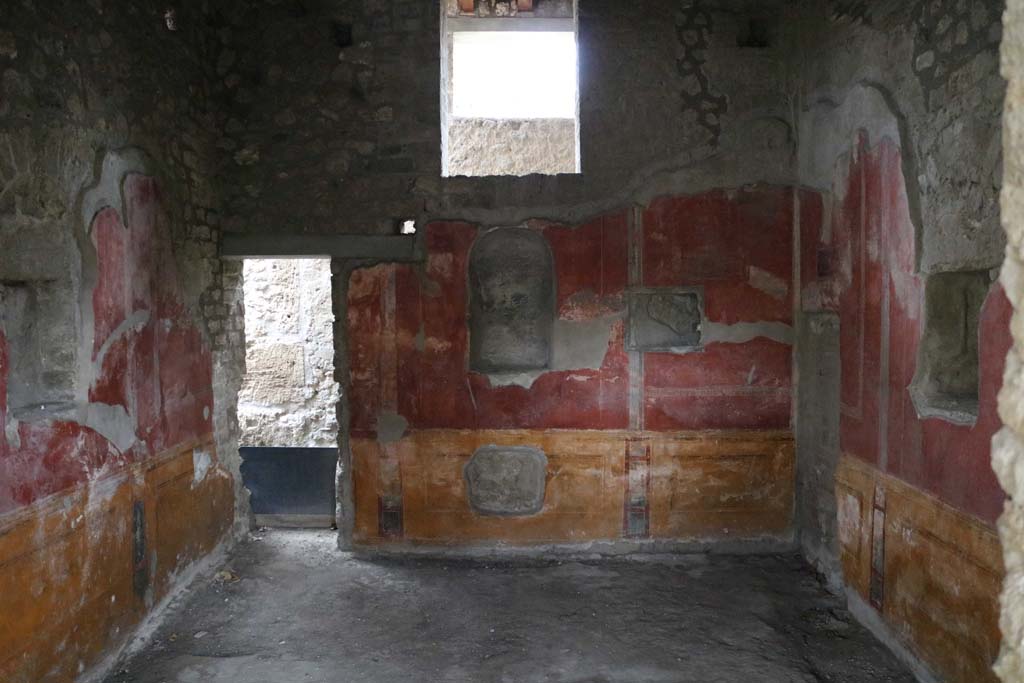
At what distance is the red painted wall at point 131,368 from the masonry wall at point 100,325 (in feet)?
0.04

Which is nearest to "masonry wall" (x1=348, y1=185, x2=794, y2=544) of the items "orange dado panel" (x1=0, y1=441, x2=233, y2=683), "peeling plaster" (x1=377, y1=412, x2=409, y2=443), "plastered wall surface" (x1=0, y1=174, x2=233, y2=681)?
"peeling plaster" (x1=377, y1=412, x2=409, y2=443)

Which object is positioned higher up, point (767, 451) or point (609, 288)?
point (609, 288)

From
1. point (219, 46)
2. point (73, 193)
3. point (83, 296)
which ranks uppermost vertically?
point (219, 46)

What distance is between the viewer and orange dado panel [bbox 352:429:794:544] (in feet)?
18.1

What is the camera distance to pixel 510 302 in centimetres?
570

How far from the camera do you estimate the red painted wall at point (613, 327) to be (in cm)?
545

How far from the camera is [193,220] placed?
16.8ft

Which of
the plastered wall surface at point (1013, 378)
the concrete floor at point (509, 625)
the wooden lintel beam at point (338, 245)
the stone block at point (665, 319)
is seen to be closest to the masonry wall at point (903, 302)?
the concrete floor at point (509, 625)

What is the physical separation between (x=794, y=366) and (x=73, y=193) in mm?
4898

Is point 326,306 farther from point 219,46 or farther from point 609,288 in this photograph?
point 609,288

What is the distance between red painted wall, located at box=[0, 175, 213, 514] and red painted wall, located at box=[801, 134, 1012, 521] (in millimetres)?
4341

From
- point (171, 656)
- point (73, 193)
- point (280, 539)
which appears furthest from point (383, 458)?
point (73, 193)

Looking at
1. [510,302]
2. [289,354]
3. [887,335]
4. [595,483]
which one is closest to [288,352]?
[289,354]

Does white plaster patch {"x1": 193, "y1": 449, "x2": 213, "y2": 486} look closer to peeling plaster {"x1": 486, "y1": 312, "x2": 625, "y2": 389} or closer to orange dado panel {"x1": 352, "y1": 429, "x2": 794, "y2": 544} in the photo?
orange dado panel {"x1": 352, "y1": 429, "x2": 794, "y2": 544}
